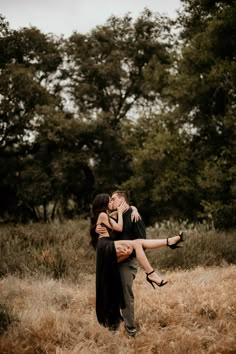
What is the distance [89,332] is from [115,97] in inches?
735

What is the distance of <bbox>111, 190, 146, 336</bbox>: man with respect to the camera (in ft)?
17.4

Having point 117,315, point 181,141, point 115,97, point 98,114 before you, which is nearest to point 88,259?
point 117,315

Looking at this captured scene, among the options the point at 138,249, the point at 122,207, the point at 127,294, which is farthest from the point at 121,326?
the point at 122,207

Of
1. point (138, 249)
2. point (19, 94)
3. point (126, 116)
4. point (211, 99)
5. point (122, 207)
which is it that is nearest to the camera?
point (138, 249)

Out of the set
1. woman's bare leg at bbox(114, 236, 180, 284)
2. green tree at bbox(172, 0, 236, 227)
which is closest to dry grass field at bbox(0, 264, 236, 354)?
woman's bare leg at bbox(114, 236, 180, 284)

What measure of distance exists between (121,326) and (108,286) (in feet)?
2.15

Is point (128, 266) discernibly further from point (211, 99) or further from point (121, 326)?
point (211, 99)

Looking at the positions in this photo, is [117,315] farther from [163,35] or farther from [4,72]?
[163,35]

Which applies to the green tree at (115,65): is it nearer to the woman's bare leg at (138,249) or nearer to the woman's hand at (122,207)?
the woman's hand at (122,207)

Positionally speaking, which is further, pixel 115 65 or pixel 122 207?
pixel 115 65

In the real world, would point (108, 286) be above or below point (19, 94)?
below

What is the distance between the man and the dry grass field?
0.22 meters

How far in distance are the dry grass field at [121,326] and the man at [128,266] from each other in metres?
0.22

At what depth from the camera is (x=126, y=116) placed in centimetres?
2286
